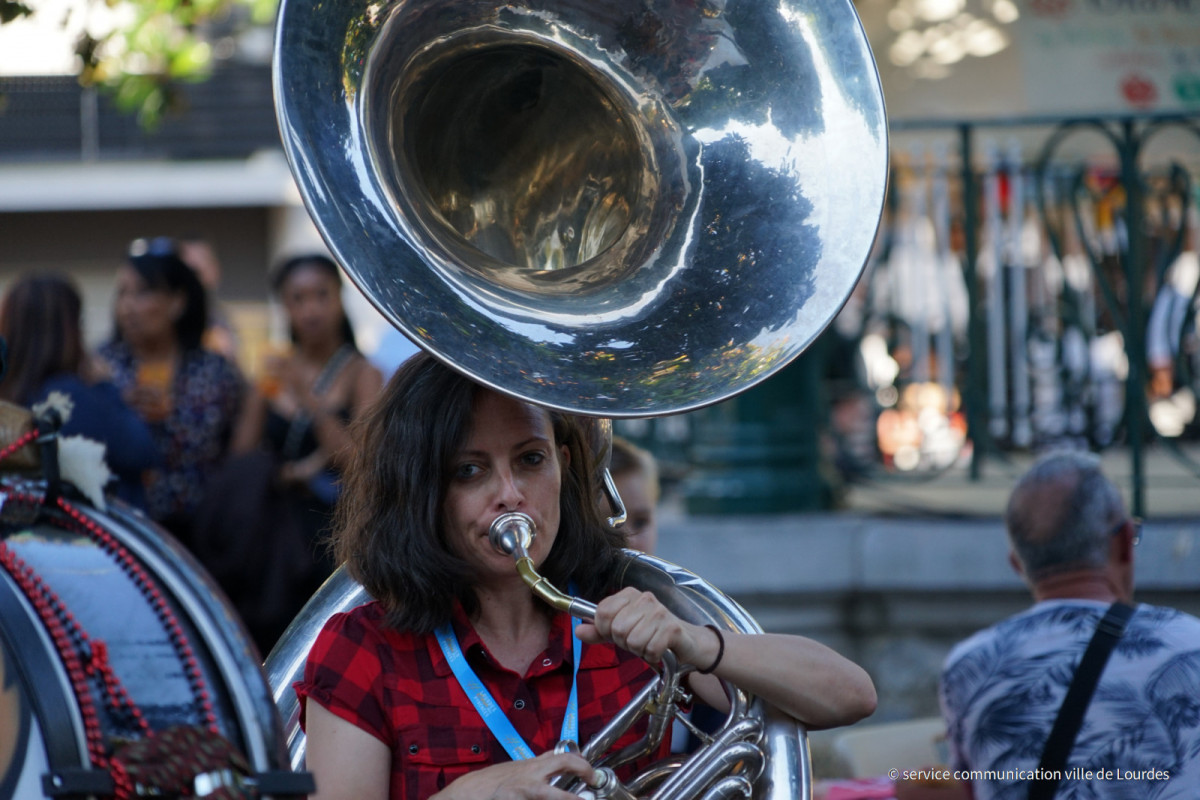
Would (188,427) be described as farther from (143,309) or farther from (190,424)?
(143,309)

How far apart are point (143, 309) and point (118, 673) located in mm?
3067

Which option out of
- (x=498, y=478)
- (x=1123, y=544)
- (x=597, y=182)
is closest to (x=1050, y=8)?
(x=1123, y=544)

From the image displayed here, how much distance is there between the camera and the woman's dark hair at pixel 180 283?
4059 mm

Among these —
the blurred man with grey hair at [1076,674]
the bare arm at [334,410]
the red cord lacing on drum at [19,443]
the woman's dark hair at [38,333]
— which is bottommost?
the blurred man with grey hair at [1076,674]

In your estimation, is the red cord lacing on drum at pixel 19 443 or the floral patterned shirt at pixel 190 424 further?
the floral patterned shirt at pixel 190 424

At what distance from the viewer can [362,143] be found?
5.50ft

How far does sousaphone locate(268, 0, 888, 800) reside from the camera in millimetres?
1608

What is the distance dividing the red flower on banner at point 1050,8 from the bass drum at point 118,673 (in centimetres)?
422

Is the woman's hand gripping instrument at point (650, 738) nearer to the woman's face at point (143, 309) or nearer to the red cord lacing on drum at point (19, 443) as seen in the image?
the red cord lacing on drum at point (19, 443)

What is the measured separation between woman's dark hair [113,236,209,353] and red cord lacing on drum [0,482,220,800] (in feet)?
9.90

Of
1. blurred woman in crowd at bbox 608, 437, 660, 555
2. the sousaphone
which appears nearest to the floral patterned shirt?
blurred woman in crowd at bbox 608, 437, 660, 555

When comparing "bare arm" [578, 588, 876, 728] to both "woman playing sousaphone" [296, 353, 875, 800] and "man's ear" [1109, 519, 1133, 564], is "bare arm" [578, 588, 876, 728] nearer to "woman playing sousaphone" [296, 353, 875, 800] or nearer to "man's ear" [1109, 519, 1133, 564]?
"woman playing sousaphone" [296, 353, 875, 800]

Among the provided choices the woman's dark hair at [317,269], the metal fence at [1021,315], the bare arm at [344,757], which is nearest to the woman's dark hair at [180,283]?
the woman's dark hair at [317,269]

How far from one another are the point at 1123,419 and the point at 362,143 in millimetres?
3009
